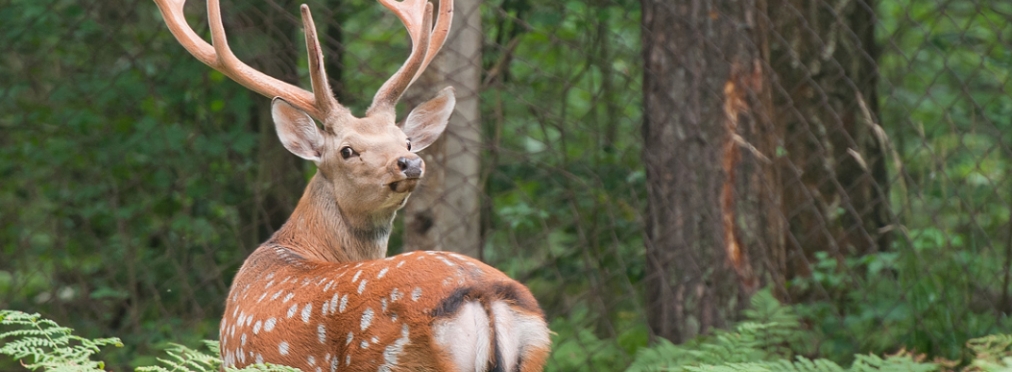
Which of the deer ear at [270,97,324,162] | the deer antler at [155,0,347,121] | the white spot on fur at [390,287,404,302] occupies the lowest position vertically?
the white spot on fur at [390,287,404,302]

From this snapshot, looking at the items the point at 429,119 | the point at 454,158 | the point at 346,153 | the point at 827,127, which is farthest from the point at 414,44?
the point at 827,127

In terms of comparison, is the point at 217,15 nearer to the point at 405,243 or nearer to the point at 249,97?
the point at 405,243

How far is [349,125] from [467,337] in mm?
1710

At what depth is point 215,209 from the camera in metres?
6.57

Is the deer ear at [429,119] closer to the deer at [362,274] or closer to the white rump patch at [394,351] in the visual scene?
the deer at [362,274]

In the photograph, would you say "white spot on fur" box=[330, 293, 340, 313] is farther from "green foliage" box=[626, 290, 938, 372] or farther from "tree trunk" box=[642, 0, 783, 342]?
"tree trunk" box=[642, 0, 783, 342]

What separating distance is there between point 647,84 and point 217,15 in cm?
227

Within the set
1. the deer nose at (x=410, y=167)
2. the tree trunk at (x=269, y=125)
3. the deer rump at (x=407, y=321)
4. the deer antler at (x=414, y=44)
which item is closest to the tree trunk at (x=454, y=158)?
the deer antler at (x=414, y=44)

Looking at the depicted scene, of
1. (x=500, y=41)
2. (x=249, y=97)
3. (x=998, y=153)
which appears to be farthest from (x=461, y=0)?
(x=998, y=153)

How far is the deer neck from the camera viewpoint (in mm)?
4180

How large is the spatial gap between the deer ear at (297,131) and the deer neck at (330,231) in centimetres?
14

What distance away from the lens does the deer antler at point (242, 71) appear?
13.5 feet

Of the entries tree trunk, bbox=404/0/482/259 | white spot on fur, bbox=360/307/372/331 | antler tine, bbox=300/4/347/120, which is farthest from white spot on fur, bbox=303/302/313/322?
tree trunk, bbox=404/0/482/259

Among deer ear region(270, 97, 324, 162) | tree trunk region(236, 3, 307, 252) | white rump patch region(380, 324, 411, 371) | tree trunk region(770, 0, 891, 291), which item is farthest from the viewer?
tree trunk region(770, 0, 891, 291)
